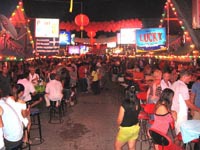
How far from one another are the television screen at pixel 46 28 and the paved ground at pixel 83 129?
407 centimetres

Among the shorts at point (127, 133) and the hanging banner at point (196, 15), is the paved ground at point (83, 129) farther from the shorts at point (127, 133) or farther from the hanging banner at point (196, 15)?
the hanging banner at point (196, 15)

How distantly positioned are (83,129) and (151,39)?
8.43 meters

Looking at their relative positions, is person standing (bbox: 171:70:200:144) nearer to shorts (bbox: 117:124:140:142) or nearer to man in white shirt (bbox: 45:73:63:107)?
shorts (bbox: 117:124:140:142)

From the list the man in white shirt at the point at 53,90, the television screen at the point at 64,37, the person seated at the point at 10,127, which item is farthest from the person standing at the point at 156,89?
the television screen at the point at 64,37

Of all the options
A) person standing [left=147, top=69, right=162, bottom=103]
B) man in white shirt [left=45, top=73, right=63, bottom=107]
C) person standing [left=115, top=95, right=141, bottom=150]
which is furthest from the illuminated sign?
person standing [left=115, top=95, right=141, bottom=150]

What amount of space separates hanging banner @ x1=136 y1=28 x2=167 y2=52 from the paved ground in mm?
4274

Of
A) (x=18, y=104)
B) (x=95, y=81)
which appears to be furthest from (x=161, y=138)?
(x=95, y=81)

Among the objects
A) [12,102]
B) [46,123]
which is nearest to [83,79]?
[46,123]

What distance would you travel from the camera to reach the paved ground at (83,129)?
788cm

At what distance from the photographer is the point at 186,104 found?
6586mm

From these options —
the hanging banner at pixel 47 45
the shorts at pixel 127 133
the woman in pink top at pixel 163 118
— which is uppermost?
the hanging banner at pixel 47 45

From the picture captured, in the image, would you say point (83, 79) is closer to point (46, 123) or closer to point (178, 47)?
point (178, 47)

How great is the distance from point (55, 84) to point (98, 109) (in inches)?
125

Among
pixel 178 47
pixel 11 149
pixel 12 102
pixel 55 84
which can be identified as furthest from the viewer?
pixel 178 47
